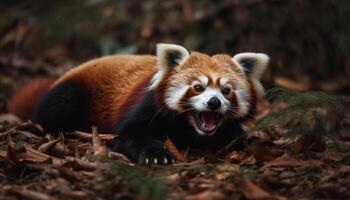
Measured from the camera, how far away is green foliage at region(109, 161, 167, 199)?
2992mm

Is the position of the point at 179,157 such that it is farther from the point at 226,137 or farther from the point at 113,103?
the point at 113,103

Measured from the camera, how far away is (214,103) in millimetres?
4281

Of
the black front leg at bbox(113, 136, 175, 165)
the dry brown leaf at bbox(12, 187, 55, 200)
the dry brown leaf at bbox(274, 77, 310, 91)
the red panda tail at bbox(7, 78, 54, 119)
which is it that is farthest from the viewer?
the dry brown leaf at bbox(274, 77, 310, 91)

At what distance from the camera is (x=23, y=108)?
619 cm

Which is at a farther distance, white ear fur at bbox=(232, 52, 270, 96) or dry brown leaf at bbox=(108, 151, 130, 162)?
white ear fur at bbox=(232, 52, 270, 96)

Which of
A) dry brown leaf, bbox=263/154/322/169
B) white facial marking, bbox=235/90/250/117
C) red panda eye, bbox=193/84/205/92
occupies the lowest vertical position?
dry brown leaf, bbox=263/154/322/169

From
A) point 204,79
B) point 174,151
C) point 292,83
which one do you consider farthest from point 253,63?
point 292,83

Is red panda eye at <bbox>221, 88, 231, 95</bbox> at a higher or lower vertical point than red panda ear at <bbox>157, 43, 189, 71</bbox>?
lower

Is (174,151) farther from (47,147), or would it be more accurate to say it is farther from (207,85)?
(47,147)

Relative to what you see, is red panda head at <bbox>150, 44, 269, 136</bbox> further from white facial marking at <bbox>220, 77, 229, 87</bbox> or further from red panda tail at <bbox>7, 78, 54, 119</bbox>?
red panda tail at <bbox>7, 78, 54, 119</bbox>

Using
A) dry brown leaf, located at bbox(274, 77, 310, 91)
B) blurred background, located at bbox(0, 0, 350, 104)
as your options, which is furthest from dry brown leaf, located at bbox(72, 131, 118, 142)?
dry brown leaf, located at bbox(274, 77, 310, 91)

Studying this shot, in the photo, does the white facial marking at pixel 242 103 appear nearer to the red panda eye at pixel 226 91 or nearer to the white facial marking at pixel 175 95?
the red panda eye at pixel 226 91

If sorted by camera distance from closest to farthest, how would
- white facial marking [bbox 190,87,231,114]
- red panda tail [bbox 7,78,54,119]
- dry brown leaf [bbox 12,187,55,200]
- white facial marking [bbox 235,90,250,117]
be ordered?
dry brown leaf [bbox 12,187,55,200] < white facial marking [bbox 190,87,231,114] < white facial marking [bbox 235,90,250,117] < red panda tail [bbox 7,78,54,119]

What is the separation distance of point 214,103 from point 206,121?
317 mm
